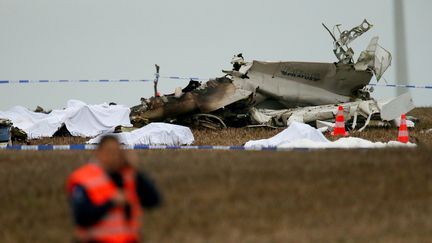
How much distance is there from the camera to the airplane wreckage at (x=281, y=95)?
27500 millimetres

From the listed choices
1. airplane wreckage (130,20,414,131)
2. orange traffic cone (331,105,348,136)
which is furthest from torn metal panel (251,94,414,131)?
orange traffic cone (331,105,348,136)

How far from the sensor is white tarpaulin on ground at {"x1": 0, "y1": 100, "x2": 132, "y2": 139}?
2641cm

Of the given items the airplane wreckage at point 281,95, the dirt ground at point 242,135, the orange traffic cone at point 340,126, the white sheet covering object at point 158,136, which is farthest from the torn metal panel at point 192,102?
the white sheet covering object at point 158,136

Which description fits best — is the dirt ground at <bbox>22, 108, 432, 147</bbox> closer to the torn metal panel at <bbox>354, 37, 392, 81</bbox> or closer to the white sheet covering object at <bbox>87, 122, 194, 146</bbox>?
the white sheet covering object at <bbox>87, 122, 194, 146</bbox>

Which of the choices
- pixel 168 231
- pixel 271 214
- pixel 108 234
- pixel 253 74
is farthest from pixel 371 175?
pixel 253 74

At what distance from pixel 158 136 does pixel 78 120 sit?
530cm

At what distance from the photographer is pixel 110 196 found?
7262mm

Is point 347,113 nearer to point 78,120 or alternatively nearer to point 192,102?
point 192,102

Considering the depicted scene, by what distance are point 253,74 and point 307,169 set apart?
17.4 m

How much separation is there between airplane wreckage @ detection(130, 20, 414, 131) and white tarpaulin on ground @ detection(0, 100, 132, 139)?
60 centimetres

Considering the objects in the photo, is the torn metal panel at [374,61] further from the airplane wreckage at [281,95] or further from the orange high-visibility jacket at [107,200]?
the orange high-visibility jacket at [107,200]

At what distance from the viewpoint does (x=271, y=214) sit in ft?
33.9

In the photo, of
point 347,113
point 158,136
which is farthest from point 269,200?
point 347,113

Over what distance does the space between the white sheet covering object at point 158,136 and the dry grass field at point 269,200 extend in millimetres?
9227
